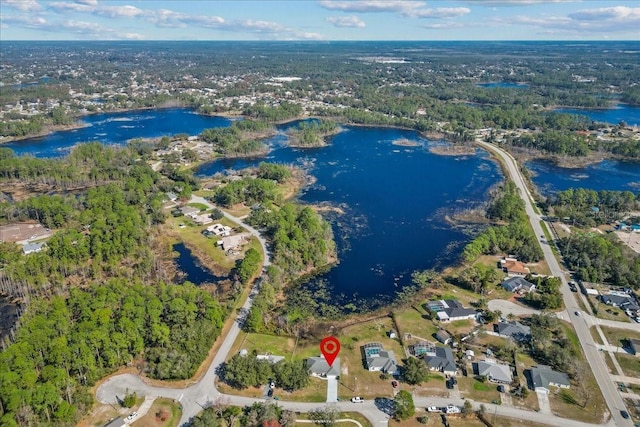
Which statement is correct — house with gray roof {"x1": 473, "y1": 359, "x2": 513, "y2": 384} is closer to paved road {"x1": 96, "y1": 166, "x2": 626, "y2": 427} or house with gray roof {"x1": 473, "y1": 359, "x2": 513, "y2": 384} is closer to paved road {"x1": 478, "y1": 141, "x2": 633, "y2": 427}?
paved road {"x1": 96, "y1": 166, "x2": 626, "y2": 427}

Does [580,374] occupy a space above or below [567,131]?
below

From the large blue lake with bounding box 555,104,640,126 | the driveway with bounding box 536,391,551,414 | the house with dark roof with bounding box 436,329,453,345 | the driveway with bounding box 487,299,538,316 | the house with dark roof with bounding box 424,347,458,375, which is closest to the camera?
the driveway with bounding box 536,391,551,414

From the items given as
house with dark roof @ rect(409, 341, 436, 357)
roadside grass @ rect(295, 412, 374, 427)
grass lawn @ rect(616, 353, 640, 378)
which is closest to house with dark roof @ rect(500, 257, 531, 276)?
grass lawn @ rect(616, 353, 640, 378)

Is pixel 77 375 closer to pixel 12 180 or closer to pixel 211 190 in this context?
pixel 211 190

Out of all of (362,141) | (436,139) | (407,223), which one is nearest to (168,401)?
(407,223)

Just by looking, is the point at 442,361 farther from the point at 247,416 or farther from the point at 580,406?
the point at 247,416

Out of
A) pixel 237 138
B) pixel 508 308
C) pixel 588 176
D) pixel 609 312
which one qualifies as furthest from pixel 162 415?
pixel 588 176
